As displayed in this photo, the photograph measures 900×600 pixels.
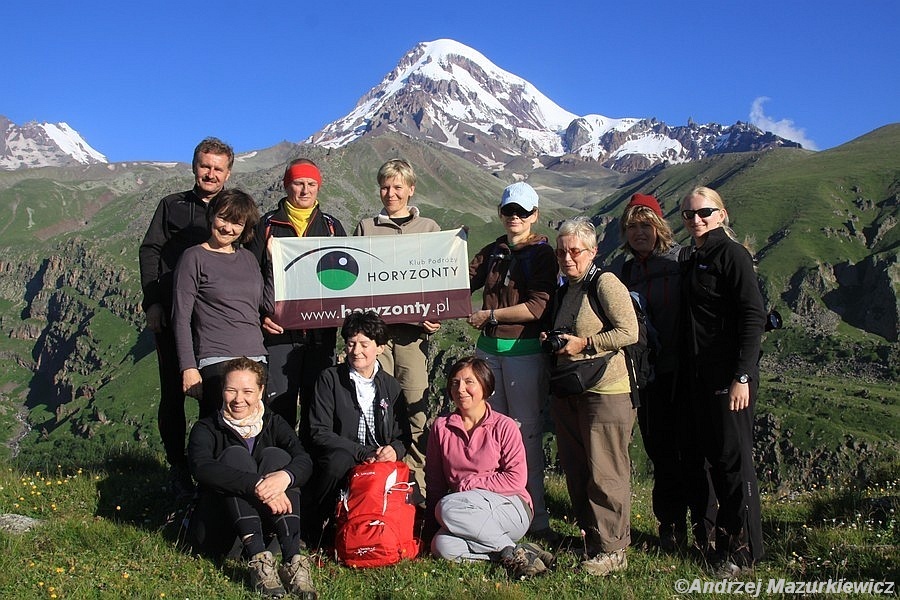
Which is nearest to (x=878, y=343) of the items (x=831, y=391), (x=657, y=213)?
(x=831, y=391)

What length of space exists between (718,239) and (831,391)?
167 meters

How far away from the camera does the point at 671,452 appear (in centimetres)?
882

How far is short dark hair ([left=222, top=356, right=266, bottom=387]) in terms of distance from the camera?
25.2 feet

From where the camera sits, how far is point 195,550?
7762mm

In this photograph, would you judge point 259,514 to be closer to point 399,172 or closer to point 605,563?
point 605,563

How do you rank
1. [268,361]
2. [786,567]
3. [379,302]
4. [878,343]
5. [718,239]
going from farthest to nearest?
[878,343]
[379,302]
[268,361]
[718,239]
[786,567]

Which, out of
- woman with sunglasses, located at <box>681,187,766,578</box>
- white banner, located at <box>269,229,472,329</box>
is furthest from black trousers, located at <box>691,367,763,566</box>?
white banner, located at <box>269,229,472,329</box>

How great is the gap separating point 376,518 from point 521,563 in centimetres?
167

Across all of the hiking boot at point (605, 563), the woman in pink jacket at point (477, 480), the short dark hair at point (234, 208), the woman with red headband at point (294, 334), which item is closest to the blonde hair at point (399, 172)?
the woman with red headband at point (294, 334)

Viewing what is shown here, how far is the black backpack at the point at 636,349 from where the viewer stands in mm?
8023

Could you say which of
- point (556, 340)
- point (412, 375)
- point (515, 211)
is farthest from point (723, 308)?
point (412, 375)

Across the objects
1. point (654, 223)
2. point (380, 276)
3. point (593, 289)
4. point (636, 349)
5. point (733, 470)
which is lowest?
point (733, 470)

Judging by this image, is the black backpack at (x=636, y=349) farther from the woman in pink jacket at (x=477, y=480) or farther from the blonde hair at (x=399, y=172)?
the blonde hair at (x=399, y=172)

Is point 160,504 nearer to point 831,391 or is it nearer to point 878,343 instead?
point 831,391
